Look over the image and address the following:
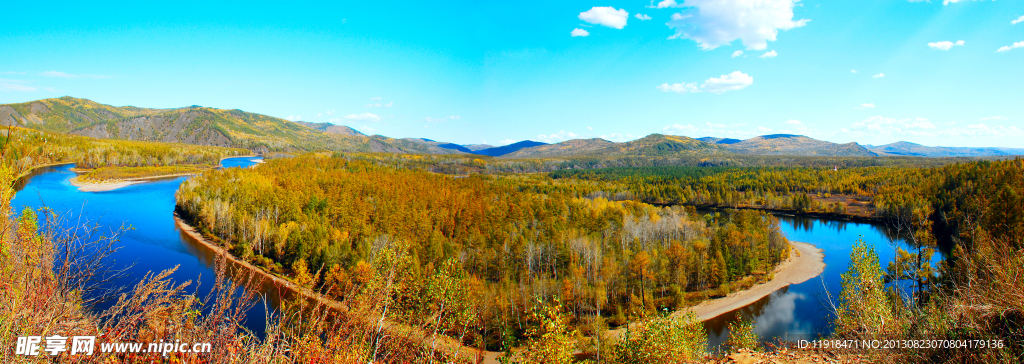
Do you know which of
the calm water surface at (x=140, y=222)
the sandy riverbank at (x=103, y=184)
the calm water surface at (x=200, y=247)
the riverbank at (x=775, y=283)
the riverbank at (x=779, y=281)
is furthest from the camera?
the sandy riverbank at (x=103, y=184)

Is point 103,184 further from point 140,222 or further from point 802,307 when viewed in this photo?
point 802,307

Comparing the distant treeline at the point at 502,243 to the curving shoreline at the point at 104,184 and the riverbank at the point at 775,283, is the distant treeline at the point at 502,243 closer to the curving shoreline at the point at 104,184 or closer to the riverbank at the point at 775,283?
the riverbank at the point at 775,283

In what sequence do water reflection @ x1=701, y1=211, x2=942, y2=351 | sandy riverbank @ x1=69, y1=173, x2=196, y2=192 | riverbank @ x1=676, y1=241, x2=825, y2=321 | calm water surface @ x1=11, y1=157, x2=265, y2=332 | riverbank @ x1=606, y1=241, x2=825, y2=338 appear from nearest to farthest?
water reflection @ x1=701, y1=211, x2=942, y2=351, riverbank @ x1=606, y1=241, x2=825, y2=338, riverbank @ x1=676, y1=241, x2=825, y2=321, calm water surface @ x1=11, y1=157, x2=265, y2=332, sandy riverbank @ x1=69, y1=173, x2=196, y2=192

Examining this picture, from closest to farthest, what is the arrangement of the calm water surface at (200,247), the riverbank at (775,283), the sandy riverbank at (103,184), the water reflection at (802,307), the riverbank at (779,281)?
the water reflection at (802,307) < the calm water surface at (200,247) < the riverbank at (775,283) < the riverbank at (779,281) < the sandy riverbank at (103,184)

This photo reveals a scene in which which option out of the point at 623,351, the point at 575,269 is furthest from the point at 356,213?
the point at 623,351

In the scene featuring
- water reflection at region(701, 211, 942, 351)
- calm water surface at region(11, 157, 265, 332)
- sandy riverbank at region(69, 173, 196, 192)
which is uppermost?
sandy riverbank at region(69, 173, 196, 192)

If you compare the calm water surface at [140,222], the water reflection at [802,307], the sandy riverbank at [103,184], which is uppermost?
the sandy riverbank at [103,184]

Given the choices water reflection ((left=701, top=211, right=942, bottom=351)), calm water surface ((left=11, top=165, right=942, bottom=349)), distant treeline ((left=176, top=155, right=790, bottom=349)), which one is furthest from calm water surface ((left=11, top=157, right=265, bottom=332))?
water reflection ((left=701, top=211, right=942, bottom=351))

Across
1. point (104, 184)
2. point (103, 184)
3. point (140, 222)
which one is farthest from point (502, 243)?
point (104, 184)

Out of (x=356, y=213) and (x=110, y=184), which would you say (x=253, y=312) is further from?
(x=110, y=184)

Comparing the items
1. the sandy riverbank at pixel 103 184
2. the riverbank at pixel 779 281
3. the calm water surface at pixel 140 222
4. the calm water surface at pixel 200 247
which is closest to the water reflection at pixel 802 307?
the calm water surface at pixel 200 247

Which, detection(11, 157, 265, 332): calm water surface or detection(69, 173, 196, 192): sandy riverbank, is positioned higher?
detection(69, 173, 196, 192): sandy riverbank

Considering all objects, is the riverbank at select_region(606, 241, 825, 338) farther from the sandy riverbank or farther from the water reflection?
the sandy riverbank

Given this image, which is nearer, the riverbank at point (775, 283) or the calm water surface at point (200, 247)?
the calm water surface at point (200, 247)
